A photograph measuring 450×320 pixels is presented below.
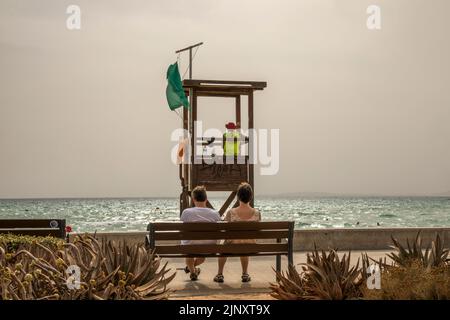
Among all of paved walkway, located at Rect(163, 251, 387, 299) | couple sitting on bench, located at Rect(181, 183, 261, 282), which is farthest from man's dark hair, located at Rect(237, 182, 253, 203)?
paved walkway, located at Rect(163, 251, 387, 299)

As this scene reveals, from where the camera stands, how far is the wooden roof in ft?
54.8

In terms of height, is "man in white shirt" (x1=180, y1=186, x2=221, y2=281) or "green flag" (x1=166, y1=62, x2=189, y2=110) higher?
A: "green flag" (x1=166, y1=62, x2=189, y2=110)

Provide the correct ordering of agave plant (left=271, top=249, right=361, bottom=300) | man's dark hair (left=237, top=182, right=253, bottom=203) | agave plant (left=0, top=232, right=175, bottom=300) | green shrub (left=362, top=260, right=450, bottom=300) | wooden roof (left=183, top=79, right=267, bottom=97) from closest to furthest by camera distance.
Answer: agave plant (left=0, top=232, right=175, bottom=300)
green shrub (left=362, top=260, right=450, bottom=300)
agave plant (left=271, top=249, right=361, bottom=300)
man's dark hair (left=237, top=182, right=253, bottom=203)
wooden roof (left=183, top=79, right=267, bottom=97)

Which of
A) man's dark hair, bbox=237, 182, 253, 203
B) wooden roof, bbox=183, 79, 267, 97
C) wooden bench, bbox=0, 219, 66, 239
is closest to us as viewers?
wooden bench, bbox=0, 219, 66, 239

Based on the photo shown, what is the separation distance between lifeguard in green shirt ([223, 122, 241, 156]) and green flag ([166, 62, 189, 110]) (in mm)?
1318

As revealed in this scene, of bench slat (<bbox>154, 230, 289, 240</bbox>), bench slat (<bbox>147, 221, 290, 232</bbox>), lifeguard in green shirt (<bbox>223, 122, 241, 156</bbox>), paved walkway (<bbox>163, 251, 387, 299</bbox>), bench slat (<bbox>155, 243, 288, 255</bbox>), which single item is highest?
lifeguard in green shirt (<bbox>223, 122, 241, 156</bbox>)

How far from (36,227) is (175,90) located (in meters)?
9.59

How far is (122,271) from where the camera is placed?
3566 millimetres

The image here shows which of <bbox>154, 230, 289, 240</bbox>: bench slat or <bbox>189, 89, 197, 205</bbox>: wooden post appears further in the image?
<bbox>189, 89, 197, 205</bbox>: wooden post

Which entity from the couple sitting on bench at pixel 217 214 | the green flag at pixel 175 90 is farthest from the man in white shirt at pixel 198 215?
the green flag at pixel 175 90

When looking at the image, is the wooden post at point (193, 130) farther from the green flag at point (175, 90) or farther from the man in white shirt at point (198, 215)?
the man in white shirt at point (198, 215)

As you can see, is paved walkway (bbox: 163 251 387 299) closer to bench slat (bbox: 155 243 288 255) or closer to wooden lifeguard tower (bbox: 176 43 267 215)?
bench slat (bbox: 155 243 288 255)

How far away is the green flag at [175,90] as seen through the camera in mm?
17531
